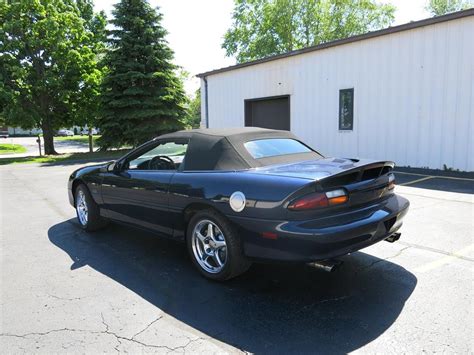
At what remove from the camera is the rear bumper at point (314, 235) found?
9.87ft

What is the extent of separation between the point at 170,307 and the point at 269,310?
2.73ft

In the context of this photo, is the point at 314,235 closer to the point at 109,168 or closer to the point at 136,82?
the point at 109,168

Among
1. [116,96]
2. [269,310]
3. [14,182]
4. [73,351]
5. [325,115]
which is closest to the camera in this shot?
[73,351]

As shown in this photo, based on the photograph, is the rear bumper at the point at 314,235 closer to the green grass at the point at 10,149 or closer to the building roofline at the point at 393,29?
the building roofline at the point at 393,29

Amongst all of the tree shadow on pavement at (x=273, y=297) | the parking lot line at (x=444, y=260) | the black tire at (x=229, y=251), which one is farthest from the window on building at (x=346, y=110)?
the black tire at (x=229, y=251)

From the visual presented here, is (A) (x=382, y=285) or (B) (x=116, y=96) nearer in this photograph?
(A) (x=382, y=285)

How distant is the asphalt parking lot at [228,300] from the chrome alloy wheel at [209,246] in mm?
187

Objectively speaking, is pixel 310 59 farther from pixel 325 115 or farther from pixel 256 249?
pixel 256 249

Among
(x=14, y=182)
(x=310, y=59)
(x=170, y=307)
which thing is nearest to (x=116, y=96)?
(x=14, y=182)

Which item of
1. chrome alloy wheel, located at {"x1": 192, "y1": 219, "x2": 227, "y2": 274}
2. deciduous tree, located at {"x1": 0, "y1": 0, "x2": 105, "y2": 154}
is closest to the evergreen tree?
deciduous tree, located at {"x1": 0, "y1": 0, "x2": 105, "y2": 154}

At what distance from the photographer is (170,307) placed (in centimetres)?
317

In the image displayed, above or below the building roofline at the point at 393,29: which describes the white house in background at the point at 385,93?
below

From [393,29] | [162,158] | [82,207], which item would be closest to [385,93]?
[393,29]

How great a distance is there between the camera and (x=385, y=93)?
11312mm
